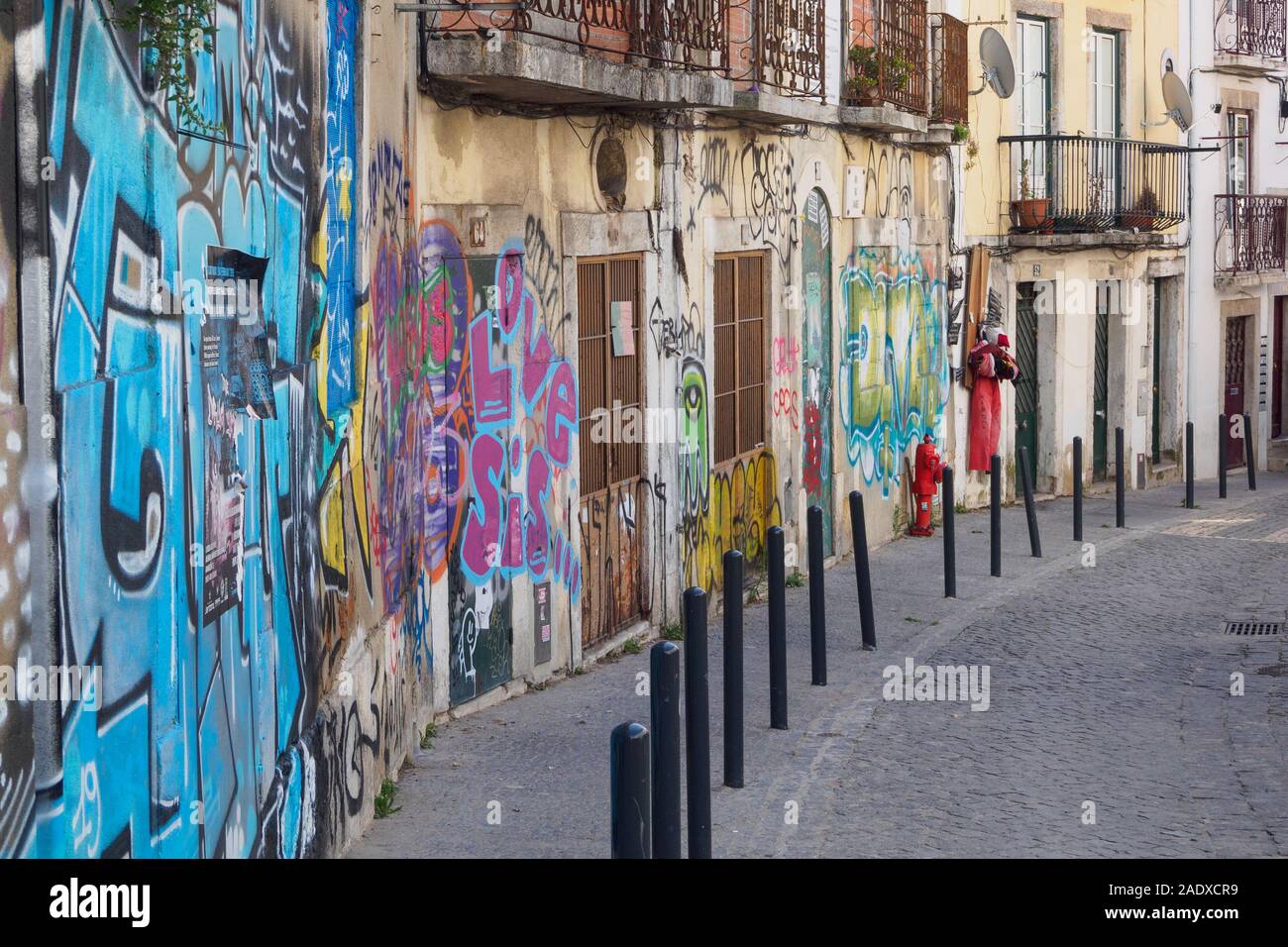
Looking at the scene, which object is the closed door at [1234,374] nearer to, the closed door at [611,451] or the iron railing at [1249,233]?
the iron railing at [1249,233]

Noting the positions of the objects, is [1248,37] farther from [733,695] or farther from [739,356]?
[733,695]

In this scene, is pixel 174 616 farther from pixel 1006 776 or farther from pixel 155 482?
pixel 1006 776

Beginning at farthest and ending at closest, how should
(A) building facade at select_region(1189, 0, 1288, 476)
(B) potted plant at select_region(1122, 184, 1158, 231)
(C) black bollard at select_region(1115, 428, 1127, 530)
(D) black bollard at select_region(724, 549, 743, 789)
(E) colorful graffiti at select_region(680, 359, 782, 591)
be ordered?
(A) building facade at select_region(1189, 0, 1288, 476) < (B) potted plant at select_region(1122, 184, 1158, 231) < (C) black bollard at select_region(1115, 428, 1127, 530) < (E) colorful graffiti at select_region(680, 359, 782, 591) < (D) black bollard at select_region(724, 549, 743, 789)

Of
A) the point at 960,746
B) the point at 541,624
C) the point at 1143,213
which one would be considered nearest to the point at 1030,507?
the point at 541,624

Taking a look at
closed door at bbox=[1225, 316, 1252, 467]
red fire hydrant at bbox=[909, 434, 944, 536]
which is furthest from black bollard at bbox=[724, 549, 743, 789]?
closed door at bbox=[1225, 316, 1252, 467]

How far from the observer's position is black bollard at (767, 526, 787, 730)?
8.98 metres

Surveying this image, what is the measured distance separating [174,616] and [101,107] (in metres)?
1.20

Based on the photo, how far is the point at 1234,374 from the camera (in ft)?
91.4

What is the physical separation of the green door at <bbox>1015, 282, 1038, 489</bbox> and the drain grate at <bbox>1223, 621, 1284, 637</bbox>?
8.77 metres

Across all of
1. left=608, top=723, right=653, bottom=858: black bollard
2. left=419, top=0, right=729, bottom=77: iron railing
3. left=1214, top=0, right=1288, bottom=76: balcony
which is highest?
left=1214, top=0, right=1288, bottom=76: balcony

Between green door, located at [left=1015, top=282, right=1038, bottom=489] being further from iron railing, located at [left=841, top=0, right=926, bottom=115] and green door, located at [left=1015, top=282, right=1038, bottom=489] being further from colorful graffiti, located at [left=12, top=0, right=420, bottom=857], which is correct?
colorful graffiti, located at [left=12, top=0, right=420, bottom=857]

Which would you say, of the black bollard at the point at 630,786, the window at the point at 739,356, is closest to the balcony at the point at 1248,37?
the window at the point at 739,356

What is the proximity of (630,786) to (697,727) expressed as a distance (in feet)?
8.16

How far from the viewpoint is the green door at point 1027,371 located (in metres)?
21.9
